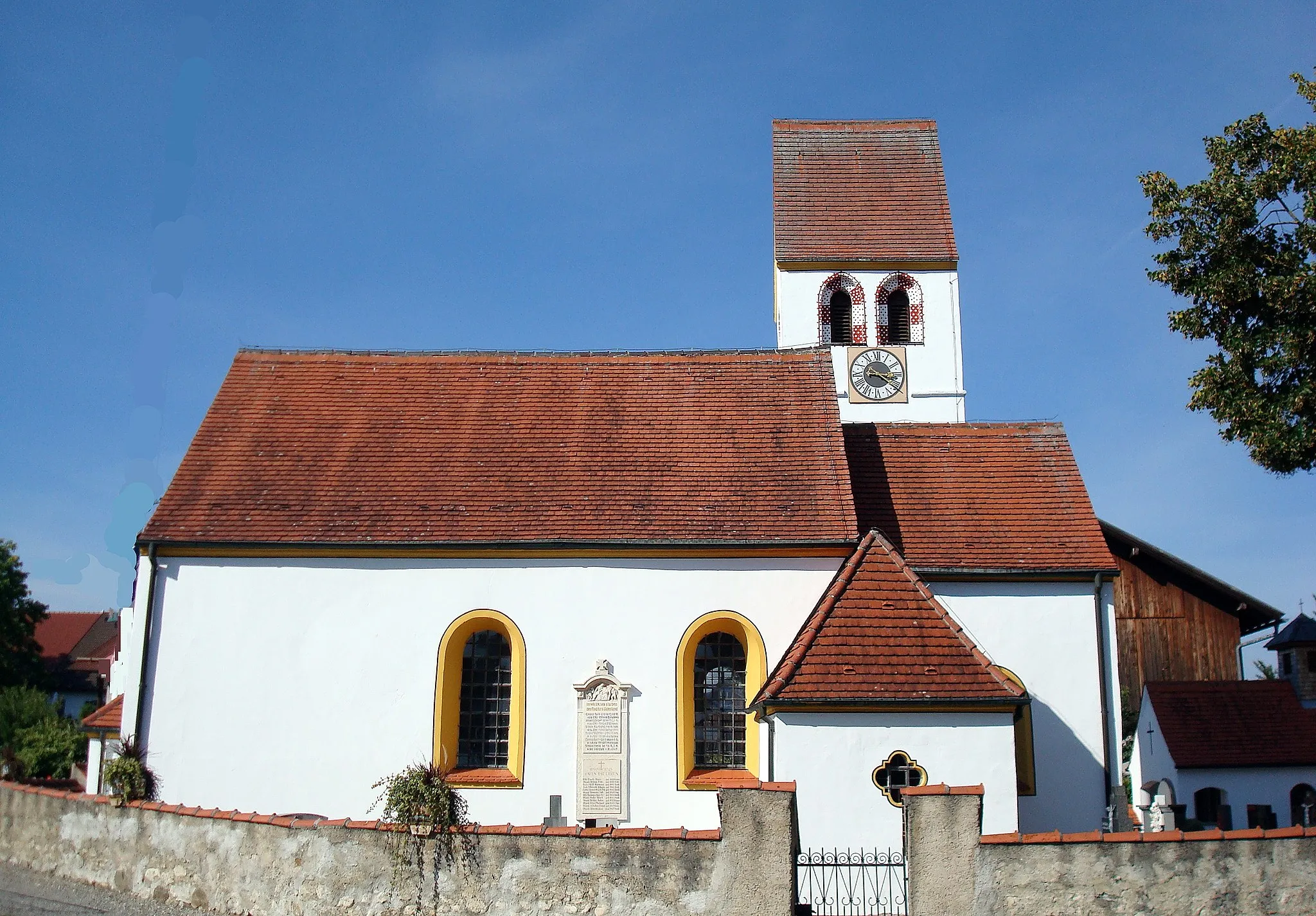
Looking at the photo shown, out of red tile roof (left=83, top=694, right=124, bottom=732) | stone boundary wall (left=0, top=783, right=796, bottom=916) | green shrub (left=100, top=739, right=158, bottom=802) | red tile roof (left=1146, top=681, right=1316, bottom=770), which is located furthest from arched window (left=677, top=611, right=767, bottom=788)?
red tile roof (left=1146, top=681, right=1316, bottom=770)

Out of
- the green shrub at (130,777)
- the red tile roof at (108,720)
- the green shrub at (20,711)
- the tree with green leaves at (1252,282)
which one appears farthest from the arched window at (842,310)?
the green shrub at (20,711)

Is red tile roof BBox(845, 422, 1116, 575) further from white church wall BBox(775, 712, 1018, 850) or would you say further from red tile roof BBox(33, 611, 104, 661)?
red tile roof BBox(33, 611, 104, 661)

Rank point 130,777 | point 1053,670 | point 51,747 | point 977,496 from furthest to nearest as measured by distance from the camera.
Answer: point 51,747 < point 977,496 < point 1053,670 < point 130,777

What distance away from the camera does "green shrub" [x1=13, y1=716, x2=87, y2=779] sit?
34031 mm

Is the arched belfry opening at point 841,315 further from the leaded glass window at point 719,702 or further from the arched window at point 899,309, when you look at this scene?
the leaded glass window at point 719,702

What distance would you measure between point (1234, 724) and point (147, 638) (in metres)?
22.3

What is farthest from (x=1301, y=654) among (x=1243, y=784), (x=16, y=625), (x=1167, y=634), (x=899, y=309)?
(x=16, y=625)

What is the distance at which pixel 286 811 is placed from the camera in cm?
1689

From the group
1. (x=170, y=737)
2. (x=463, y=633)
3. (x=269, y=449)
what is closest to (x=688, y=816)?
(x=463, y=633)

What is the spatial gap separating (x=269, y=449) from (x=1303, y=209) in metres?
16.5

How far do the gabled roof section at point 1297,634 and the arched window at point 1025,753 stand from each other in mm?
16159

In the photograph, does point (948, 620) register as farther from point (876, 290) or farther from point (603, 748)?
point (876, 290)

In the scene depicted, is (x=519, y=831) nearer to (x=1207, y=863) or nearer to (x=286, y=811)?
(x=1207, y=863)

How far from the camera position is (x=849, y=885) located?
37.0 ft
